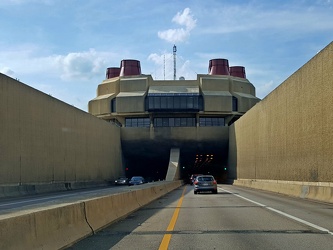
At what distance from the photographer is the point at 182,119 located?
315 feet

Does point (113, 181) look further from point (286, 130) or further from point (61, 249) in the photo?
point (61, 249)

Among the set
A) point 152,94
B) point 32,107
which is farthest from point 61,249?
point 152,94

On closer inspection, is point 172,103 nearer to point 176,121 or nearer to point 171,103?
point 171,103

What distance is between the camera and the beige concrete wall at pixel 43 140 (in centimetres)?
3198

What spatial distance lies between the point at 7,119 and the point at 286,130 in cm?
2146

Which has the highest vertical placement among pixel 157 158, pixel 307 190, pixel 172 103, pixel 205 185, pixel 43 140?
pixel 172 103

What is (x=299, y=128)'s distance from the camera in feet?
107

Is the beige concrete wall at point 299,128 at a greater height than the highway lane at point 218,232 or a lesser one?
greater

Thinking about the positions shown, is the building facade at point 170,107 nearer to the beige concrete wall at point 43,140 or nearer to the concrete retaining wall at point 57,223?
the beige concrete wall at point 43,140

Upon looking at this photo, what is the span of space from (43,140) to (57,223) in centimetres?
3143

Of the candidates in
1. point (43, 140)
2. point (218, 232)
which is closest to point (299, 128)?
point (43, 140)

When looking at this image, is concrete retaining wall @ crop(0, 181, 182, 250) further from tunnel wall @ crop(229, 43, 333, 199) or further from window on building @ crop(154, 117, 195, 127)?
window on building @ crop(154, 117, 195, 127)

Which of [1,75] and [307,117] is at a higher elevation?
[1,75]

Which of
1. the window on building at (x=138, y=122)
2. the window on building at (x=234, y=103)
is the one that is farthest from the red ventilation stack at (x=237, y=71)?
the window on building at (x=138, y=122)
